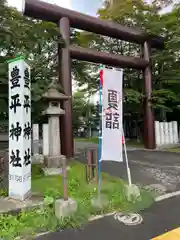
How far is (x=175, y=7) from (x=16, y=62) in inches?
476

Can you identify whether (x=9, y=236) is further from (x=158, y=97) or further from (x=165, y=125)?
(x=165, y=125)

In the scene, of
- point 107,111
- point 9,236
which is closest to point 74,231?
point 9,236

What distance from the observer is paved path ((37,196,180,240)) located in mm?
3436

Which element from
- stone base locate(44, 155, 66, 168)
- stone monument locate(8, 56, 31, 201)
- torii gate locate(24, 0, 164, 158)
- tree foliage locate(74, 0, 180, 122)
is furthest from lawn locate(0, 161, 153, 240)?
tree foliage locate(74, 0, 180, 122)

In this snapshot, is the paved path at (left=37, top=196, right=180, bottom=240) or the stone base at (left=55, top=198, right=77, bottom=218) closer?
the paved path at (left=37, top=196, right=180, bottom=240)

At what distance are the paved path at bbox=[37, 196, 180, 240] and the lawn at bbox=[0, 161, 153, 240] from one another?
20cm

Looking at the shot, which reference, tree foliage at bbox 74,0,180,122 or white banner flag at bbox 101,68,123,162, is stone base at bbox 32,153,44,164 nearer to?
white banner flag at bbox 101,68,123,162

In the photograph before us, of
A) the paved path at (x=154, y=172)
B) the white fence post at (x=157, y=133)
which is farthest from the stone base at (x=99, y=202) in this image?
the white fence post at (x=157, y=133)

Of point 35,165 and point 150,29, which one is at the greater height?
point 150,29

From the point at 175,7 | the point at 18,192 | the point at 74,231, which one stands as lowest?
the point at 74,231

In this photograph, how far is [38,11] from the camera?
970 centimetres

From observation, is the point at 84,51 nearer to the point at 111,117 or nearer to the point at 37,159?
the point at 37,159

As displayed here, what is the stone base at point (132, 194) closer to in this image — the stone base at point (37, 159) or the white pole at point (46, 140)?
the white pole at point (46, 140)

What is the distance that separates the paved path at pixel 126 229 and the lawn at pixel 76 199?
0.67 feet
